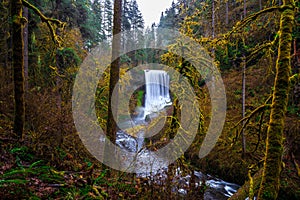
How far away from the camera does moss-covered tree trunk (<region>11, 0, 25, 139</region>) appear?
4.94 m

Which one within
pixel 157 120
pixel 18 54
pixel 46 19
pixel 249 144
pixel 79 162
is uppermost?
pixel 46 19

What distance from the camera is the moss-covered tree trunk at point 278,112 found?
2.44m

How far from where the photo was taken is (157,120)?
8305 millimetres

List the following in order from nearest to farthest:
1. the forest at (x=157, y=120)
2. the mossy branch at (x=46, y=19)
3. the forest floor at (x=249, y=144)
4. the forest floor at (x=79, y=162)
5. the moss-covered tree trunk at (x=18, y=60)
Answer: the forest at (x=157, y=120) < the forest floor at (x=79, y=162) < the moss-covered tree trunk at (x=18, y=60) < the mossy branch at (x=46, y=19) < the forest floor at (x=249, y=144)

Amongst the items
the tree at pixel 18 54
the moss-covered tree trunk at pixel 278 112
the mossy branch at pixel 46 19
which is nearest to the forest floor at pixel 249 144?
the moss-covered tree trunk at pixel 278 112

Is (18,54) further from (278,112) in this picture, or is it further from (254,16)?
(278,112)

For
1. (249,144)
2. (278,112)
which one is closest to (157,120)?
(278,112)

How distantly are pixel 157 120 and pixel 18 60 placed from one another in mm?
4913

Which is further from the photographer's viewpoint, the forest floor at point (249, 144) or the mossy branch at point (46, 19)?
the forest floor at point (249, 144)

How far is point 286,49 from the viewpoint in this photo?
2.48 meters

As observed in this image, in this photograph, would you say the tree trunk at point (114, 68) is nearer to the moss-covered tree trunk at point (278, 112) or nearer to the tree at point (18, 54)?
the tree at point (18, 54)

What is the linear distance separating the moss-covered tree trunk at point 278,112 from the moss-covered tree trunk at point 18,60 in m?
5.20

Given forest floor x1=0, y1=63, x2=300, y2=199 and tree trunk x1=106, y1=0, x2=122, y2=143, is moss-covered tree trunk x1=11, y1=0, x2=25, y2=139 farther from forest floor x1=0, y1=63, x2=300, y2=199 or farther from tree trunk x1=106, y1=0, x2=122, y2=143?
tree trunk x1=106, y1=0, x2=122, y2=143

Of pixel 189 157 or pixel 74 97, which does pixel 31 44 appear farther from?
pixel 189 157
